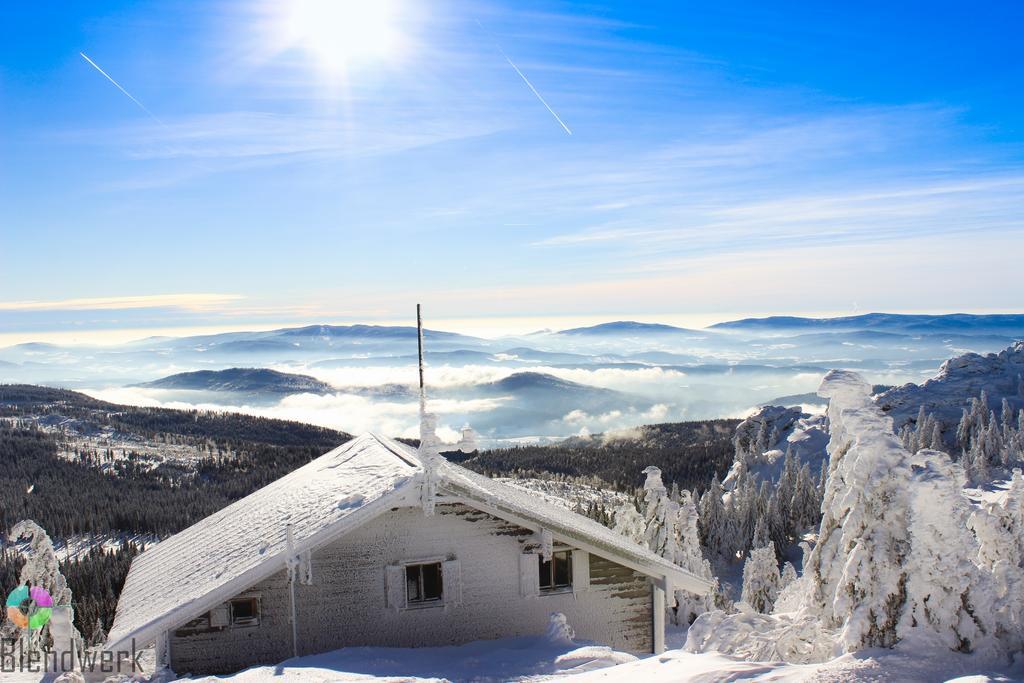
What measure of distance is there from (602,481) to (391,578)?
4147 inches

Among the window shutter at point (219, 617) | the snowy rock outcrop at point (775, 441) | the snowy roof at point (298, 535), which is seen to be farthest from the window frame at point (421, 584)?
the snowy rock outcrop at point (775, 441)

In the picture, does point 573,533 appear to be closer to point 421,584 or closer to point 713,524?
point 421,584

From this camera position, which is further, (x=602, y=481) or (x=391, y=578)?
(x=602, y=481)

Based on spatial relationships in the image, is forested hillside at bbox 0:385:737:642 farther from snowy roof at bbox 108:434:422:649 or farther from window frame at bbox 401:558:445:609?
window frame at bbox 401:558:445:609

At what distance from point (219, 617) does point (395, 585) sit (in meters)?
3.19

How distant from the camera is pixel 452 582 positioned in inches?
550

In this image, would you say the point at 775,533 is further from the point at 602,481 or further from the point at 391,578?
the point at 391,578

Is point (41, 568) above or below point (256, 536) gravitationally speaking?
below

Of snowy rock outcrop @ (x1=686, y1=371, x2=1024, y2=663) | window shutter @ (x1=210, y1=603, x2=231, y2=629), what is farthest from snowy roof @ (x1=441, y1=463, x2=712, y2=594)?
window shutter @ (x1=210, y1=603, x2=231, y2=629)

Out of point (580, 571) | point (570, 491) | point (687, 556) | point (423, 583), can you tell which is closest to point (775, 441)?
point (570, 491)

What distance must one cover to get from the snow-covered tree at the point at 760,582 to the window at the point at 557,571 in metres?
32.3

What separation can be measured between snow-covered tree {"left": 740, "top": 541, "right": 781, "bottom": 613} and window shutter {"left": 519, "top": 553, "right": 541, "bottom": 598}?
3309 centimetres

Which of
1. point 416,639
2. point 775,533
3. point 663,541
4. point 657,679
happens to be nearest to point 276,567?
point 416,639

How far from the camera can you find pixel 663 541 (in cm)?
3747
